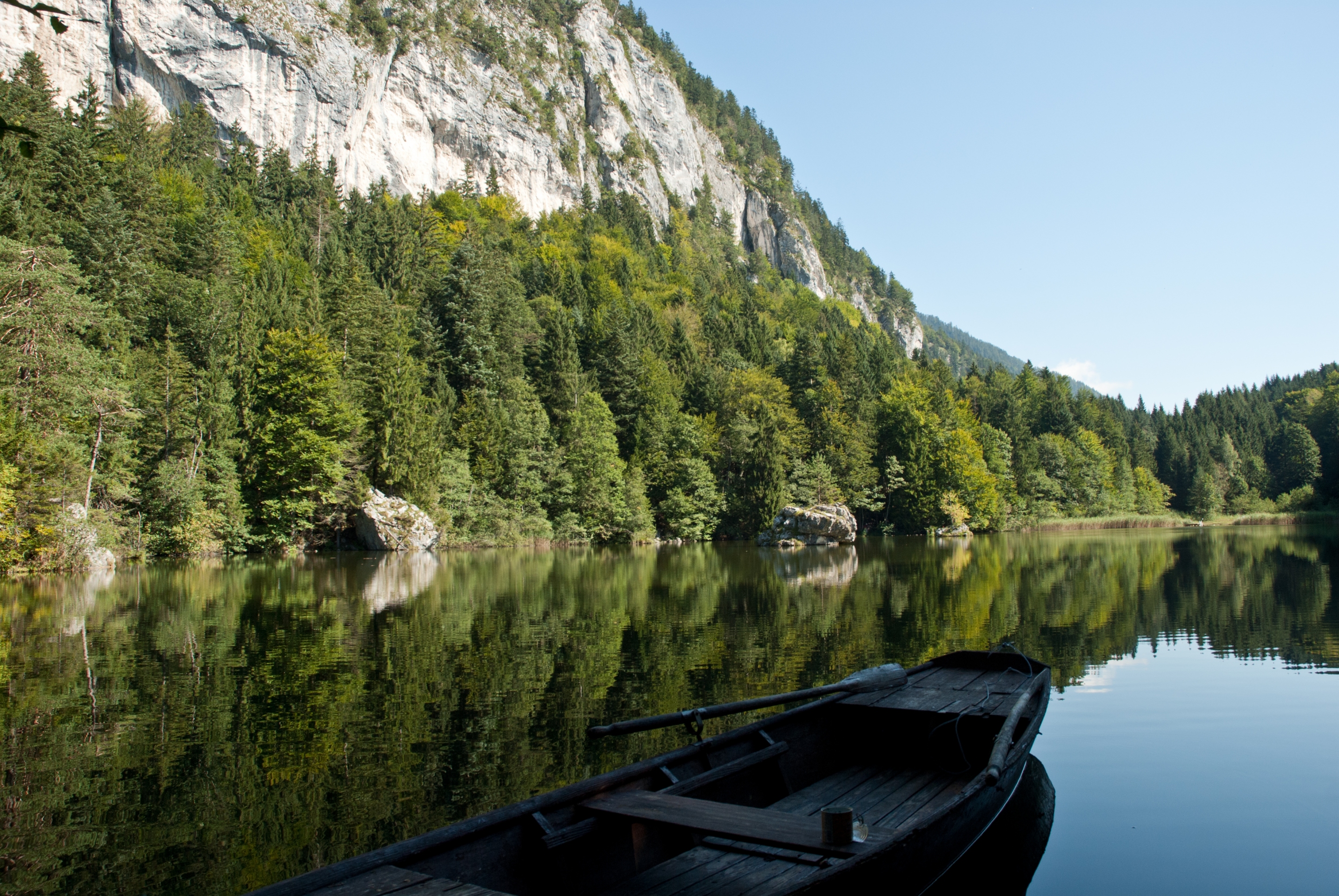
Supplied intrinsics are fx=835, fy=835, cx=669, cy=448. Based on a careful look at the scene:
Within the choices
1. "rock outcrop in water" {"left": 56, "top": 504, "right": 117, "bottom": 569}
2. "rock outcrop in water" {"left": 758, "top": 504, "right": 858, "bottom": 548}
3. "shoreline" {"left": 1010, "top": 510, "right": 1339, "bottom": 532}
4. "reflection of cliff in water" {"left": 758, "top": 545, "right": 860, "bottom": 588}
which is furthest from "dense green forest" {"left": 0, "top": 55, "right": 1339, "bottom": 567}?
"reflection of cliff in water" {"left": 758, "top": 545, "right": 860, "bottom": 588}

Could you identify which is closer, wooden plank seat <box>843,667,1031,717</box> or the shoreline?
wooden plank seat <box>843,667,1031,717</box>

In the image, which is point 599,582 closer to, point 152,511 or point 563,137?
point 152,511

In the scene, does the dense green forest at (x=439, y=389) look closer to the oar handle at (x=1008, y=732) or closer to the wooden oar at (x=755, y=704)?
the wooden oar at (x=755, y=704)

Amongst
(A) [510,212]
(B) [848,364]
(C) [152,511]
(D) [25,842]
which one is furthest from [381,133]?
(D) [25,842]

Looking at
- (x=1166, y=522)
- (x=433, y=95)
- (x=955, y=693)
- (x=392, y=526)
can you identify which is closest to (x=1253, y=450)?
(x=1166, y=522)

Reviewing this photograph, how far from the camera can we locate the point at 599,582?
27.5m

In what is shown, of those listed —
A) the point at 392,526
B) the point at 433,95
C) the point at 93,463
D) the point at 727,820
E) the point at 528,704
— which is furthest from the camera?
the point at 433,95

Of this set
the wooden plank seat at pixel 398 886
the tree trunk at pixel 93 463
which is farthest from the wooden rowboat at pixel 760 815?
the tree trunk at pixel 93 463

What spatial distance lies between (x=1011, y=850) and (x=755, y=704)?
7.75 feet

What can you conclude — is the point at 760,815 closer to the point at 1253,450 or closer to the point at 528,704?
the point at 528,704

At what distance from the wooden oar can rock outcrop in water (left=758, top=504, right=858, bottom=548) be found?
4707cm

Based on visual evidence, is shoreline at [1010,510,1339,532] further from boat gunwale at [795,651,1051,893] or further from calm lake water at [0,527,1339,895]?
boat gunwale at [795,651,1051,893]

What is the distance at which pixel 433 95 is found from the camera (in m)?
99.4

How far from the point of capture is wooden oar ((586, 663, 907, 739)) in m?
6.58
